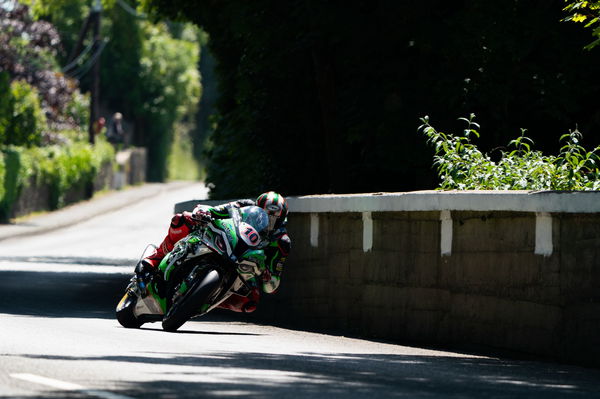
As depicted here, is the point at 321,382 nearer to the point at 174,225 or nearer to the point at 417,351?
the point at 417,351

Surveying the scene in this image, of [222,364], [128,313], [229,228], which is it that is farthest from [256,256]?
[222,364]

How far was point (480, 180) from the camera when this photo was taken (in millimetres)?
13875

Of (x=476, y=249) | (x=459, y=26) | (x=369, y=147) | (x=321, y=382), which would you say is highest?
(x=459, y=26)

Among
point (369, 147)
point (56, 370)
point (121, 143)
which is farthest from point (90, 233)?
point (56, 370)

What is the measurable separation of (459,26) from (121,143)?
49.2 m

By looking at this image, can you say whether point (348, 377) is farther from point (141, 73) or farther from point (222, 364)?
point (141, 73)

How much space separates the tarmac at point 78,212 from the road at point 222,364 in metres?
22.8

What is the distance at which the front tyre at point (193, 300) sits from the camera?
13258mm

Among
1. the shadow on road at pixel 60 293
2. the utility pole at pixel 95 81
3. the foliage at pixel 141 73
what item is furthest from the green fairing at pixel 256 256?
the foliage at pixel 141 73

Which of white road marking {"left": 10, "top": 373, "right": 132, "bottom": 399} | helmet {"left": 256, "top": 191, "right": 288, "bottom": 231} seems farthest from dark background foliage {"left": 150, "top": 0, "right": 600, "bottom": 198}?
white road marking {"left": 10, "top": 373, "right": 132, "bottom": 399}

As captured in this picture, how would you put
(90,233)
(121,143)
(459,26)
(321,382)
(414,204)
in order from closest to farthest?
(321,382) → (414,204) → (459,26) → (90,233) → (121,143)

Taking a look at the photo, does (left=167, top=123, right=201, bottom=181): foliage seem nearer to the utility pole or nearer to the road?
the utility pole

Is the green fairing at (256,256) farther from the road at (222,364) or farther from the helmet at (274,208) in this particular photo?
the road at (222,364)

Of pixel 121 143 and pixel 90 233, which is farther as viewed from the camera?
pixel 121 143
